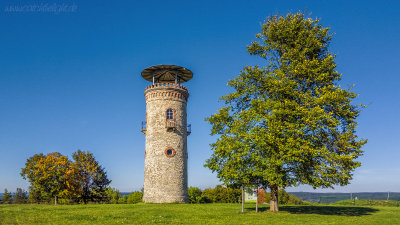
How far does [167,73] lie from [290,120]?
20.2m

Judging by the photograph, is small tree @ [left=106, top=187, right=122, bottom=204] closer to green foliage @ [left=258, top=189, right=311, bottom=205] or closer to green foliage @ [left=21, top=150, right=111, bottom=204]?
green foliage @ [left=21, top=150, right=111, bottom=204]

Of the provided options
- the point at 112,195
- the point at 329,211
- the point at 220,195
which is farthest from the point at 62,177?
the point at 329,211

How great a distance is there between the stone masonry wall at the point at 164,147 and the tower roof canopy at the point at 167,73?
226 cm

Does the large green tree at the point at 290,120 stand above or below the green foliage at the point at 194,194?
above

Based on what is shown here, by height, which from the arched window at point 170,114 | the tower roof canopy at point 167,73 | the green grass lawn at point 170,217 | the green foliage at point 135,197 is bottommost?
the green foliage at point 135,197

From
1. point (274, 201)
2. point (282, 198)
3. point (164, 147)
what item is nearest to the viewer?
point (274, 201)

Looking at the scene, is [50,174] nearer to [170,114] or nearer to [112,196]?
[112,196]

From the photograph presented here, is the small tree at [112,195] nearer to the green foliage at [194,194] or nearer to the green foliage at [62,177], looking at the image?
the green foliage at [62,177]

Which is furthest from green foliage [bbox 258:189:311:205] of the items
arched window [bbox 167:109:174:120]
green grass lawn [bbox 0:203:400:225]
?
green grass lawn [bbox 0:203:400:225]

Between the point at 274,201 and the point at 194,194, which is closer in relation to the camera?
the point at 274,201

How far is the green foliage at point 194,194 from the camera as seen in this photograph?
37625 mm

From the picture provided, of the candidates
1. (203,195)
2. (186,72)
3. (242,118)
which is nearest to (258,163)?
(242,118)

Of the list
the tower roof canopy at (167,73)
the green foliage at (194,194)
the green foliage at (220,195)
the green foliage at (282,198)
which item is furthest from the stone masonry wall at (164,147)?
the green foliage at (282,198)

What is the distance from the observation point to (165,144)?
31844 millimetres
